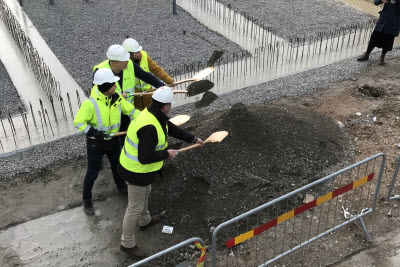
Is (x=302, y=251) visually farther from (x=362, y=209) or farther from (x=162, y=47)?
(x=162, y=47)

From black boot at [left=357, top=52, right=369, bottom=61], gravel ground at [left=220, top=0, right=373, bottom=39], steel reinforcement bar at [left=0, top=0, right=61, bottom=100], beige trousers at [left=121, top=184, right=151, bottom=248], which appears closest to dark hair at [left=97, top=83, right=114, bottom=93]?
beige trousers at [left=121, top=184, right=151, bottom=248]

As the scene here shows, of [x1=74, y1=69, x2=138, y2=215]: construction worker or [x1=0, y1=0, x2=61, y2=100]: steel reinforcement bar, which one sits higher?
[x1=74, y1=69, x2=138, y2=215]: construction worker

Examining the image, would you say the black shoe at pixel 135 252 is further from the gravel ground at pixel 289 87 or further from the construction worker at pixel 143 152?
the gravel ground at pixel 289 87

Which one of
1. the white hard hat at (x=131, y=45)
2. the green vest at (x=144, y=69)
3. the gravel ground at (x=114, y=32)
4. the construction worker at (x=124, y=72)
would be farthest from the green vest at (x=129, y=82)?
the gravel ground at (x=114, y=32)

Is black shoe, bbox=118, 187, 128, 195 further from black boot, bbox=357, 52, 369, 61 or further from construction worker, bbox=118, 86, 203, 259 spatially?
black boot, bbox=357, 52, 369, 61

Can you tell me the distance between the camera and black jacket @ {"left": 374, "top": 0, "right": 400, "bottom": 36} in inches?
343

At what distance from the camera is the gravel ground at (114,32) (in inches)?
394

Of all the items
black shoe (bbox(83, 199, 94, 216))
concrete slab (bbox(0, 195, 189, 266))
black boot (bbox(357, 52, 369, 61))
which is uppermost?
black boot (bbox(357, 52, 369, 61))

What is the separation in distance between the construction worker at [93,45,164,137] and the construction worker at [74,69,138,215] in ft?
1.20

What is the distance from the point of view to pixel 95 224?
5.20 metres

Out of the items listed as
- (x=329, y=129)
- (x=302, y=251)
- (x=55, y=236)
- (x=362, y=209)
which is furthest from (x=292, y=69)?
(x=55, y=236)

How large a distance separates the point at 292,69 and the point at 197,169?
16.1 feet

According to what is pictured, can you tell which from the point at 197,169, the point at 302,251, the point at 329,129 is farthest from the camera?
the point at 329,129

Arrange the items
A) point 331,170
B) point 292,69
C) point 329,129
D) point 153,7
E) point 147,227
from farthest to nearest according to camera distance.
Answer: point 153,7
point 292,69
point 329,129
point 331,170
point 147,227
